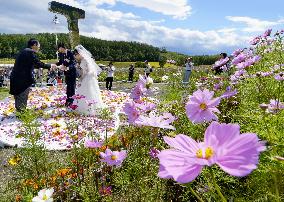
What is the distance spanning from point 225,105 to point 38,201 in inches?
129

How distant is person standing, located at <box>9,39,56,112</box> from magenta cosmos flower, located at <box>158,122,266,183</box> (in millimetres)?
7480

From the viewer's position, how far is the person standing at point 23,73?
8055 millimetres

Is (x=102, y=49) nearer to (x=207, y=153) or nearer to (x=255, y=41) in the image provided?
(x=255, y=41)

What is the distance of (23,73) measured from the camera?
8.12m

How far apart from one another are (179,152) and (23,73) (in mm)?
7685

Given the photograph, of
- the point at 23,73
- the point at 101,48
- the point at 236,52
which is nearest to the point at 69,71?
the point at 23,73

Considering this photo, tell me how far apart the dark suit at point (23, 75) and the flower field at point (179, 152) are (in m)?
0.78

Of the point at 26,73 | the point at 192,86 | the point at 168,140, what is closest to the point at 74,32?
the point at 26,73

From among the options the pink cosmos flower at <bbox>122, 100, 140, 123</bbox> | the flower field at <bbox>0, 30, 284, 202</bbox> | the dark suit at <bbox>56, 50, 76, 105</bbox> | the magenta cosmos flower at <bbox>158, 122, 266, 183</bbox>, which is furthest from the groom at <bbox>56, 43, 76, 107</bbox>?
the magenta cosmos flower at <bbox>158, 122, 266, 183</bbox>

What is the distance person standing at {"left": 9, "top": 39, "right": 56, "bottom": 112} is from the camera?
8.05 m

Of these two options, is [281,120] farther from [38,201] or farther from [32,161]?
[32,161]

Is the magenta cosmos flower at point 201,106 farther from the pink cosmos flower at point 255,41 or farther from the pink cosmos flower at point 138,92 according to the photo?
the pink cosmos flower at point 255,41

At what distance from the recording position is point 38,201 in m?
2.07

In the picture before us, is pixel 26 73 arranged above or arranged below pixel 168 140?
below
